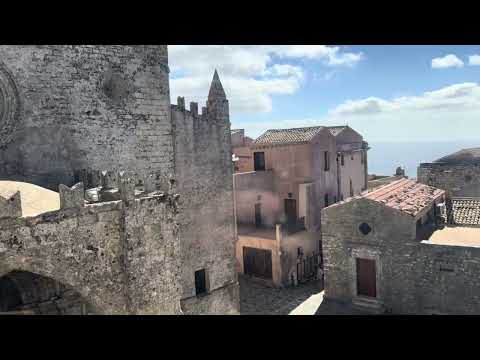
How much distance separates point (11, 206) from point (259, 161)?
20344 mm

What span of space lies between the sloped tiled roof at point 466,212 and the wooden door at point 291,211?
879 cm

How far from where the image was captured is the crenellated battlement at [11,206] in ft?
23.7

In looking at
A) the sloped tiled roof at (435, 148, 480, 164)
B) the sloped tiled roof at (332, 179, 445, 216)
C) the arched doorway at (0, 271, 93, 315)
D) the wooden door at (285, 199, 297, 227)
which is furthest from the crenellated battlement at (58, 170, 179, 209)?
the sloped tiled roof at (435, 148, 480, 164)

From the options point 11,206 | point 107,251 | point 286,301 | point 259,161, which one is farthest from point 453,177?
point 11,206

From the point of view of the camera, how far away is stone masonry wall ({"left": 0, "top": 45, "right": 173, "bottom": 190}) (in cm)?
1112

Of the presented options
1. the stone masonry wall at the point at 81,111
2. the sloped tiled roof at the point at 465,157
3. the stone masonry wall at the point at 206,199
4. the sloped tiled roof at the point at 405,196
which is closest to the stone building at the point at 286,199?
the stone masonry wall at the point at 206,199

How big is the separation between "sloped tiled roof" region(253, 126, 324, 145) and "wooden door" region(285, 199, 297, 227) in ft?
12.2

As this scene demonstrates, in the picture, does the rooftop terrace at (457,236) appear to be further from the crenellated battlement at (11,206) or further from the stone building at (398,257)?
the crenellated battlement at (11,206)

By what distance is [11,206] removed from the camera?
7336mm

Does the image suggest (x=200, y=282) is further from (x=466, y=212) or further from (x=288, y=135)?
(x=288, y=135)

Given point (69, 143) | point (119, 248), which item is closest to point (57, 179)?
point (69, 143)
